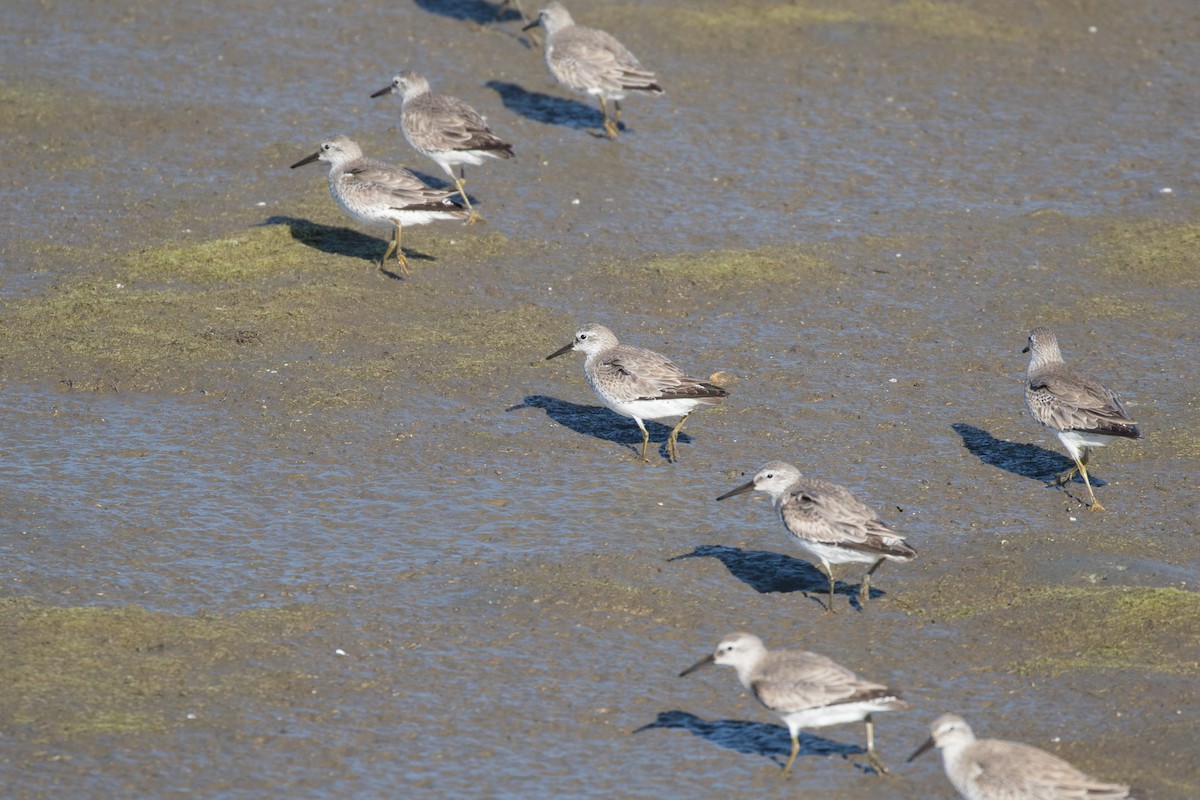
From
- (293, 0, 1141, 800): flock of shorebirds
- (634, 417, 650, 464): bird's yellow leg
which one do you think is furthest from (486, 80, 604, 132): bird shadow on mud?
(634, 417, 650, 464): bird's yellow leg

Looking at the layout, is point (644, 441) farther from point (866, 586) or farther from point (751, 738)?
point (751, 738)

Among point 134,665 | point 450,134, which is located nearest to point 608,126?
point 450,134

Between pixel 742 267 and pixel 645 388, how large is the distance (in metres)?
3.94

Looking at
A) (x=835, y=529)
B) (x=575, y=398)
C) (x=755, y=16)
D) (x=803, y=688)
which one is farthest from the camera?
(x=755, y=16)

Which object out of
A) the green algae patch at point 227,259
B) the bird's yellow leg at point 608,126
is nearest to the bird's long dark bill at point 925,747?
the green algae patch at point 227,259

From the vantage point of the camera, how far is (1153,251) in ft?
53.9

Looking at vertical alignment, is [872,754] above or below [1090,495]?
below

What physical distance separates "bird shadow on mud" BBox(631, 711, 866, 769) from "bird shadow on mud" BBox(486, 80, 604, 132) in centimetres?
1138

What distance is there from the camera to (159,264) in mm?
15383

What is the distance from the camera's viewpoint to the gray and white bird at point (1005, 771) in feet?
25.4

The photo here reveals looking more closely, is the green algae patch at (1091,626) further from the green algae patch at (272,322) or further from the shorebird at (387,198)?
the shorebird at (387,198)

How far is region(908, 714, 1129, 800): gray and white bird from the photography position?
7.74 meters

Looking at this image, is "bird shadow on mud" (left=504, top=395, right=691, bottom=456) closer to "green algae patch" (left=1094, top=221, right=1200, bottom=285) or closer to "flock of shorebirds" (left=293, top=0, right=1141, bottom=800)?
"flock of shorebirds" (left=293, top=0, right=1141, bottom=800)

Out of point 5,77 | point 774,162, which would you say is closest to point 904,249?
point 774,162
